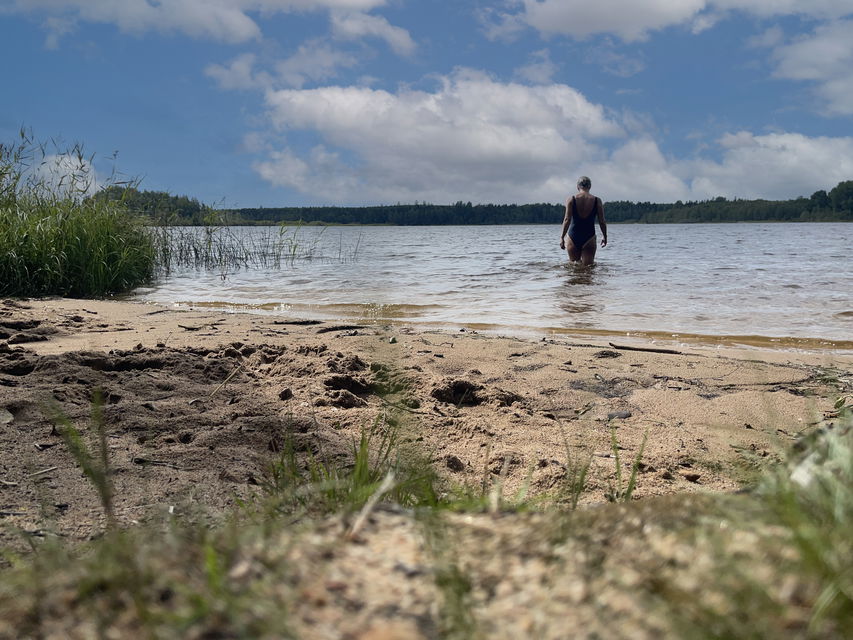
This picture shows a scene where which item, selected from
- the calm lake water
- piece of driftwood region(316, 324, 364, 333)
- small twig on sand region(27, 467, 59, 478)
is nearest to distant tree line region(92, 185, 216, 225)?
the calm lake water

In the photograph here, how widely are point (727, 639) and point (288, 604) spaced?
54 cm

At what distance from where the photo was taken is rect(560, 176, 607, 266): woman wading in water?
586 inches

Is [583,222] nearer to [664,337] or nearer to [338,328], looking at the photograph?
[664,337]

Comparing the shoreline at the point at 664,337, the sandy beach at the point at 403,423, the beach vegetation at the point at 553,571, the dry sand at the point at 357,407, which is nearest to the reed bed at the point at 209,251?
the shoreline at the point at 664,337

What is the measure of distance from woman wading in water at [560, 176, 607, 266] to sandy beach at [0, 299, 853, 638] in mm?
9313

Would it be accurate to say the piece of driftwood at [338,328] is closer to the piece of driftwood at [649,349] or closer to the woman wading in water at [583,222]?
the piece of driftwood at [649,349]

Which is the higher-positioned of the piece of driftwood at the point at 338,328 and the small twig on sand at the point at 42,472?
the piece of driftwood at the point at 338,328

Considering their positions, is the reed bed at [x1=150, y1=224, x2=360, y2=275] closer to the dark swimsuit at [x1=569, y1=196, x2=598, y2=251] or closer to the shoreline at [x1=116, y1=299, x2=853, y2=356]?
the dark swimsuit at [x1=569, y1=196, x2=598, y2=251]

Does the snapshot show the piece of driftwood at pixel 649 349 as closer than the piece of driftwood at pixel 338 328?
Yes

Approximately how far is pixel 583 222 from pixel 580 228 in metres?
0.17

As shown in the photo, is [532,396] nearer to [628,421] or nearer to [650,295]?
[628,421]

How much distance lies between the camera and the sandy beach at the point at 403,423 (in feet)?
3.26

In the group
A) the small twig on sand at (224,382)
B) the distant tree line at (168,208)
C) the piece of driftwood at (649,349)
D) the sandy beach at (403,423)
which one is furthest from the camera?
the distant tree line at (168,208)

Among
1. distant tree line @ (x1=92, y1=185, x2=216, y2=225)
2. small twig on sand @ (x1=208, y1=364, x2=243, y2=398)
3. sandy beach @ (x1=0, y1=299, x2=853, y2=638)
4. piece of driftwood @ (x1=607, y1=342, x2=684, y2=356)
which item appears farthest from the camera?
distant tree line @ (x1=92, y1=185, x2=216, y2=225)
